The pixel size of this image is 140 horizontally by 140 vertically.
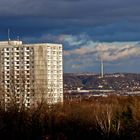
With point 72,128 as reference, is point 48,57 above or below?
above

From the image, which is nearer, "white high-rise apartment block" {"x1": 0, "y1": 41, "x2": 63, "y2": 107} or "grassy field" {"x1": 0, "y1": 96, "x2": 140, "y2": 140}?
"grassy field" {"x1": 0, "y1": 96, "x2": 140, "y2": 140}

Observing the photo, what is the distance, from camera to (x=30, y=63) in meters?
76.8

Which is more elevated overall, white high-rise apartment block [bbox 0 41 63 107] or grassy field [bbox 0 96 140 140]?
white high-rise apartment block [bbox 0 41 63 107]

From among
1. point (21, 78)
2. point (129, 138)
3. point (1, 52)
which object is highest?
point (1, 52)

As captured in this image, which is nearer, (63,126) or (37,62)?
(63,126)

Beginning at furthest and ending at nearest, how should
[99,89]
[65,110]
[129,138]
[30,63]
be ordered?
[99,89] < [30,63] < [65,110] < [129,138]

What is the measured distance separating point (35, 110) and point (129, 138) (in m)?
9.23

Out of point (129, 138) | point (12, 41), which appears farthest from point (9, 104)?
point (12, 41)

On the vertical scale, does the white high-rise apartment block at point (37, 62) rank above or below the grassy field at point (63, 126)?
above

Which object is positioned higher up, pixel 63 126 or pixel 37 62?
pixel 37 62

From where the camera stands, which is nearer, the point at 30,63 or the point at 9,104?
the point at 9,104

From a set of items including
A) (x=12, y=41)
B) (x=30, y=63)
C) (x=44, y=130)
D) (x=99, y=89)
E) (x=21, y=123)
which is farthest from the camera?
(x=99, y=89)

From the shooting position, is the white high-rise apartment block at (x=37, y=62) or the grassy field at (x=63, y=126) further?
the white high-rise apartment block at (x=37, y=62)

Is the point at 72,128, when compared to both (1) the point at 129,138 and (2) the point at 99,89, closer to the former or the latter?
(1) the point at 129,138
